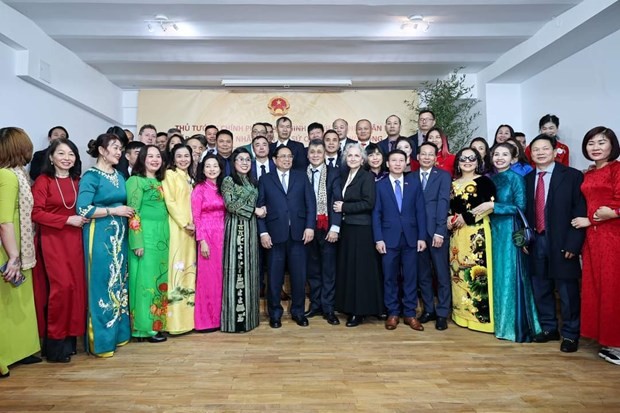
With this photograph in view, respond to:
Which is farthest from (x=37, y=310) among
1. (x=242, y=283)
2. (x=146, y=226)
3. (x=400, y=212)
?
(x=400, y=212)

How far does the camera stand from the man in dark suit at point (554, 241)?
10.0 feet

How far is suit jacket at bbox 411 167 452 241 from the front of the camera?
11.5 feet

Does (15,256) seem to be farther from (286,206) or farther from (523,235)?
(523,235)

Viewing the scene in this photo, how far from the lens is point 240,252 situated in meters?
3.53

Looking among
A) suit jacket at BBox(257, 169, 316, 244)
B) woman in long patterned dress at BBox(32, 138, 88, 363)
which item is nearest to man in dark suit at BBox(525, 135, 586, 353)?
suit jacket at BBox(257, 169, 316, 244)

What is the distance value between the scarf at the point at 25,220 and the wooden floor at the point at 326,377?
2.44 ft

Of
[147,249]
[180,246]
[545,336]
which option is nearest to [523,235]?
[545,336]

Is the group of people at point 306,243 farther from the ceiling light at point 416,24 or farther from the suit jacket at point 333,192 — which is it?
the ceiling light at point 416,24

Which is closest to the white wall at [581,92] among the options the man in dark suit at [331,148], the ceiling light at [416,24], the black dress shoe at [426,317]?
the ceiling light at [416,24]

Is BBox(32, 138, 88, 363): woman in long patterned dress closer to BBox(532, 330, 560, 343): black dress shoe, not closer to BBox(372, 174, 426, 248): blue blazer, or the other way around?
BBox(372, 174, 426, 248): blue blazer

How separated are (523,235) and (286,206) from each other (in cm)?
195

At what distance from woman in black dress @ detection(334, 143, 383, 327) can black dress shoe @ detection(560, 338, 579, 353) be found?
4.57 feet

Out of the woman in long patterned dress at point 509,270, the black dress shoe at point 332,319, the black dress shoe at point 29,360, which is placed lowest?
the black dress shoe at point 29,360

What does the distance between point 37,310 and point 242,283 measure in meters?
1.50
